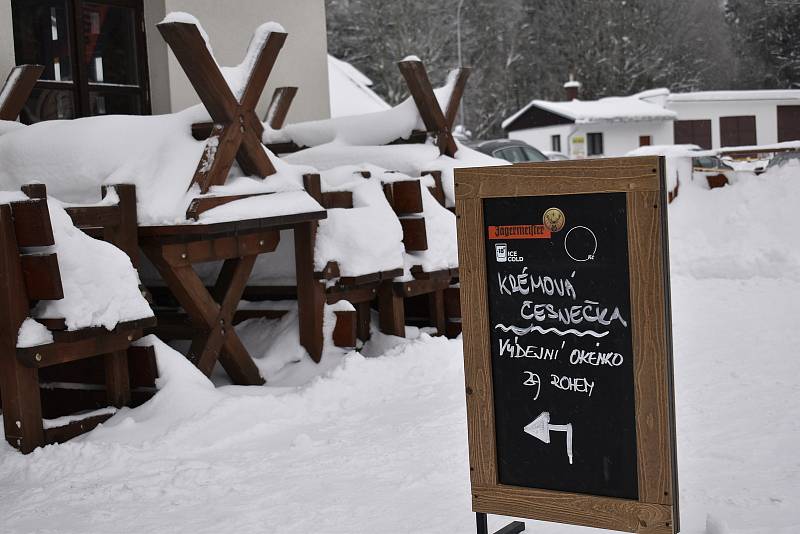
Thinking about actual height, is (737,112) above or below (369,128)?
above

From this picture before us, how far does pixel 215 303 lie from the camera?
262 inches

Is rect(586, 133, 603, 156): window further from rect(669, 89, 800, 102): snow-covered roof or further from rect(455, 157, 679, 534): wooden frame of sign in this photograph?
rect(455, 157, 679, 534): wooden frame of sign

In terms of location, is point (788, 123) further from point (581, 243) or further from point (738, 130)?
point (581, 243)

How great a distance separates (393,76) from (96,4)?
40.2 meters

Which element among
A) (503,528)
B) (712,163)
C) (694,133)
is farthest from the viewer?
(694,133)

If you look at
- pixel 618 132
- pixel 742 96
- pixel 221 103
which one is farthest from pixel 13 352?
pixel 618 132

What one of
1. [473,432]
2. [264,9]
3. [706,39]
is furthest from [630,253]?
[706,39]

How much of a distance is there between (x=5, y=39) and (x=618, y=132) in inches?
1515

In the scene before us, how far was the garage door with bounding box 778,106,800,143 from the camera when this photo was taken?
78.4 ft

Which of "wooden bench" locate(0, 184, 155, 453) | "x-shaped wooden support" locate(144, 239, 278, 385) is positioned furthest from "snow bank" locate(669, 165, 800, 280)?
"wooden bench" locate(0, 184, 155, 453)

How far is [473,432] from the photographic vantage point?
375 centimetres

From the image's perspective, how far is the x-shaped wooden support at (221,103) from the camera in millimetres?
6352

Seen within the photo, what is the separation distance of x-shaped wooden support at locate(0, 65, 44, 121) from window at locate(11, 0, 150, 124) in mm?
1029

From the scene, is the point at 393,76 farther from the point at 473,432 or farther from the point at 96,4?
the point at 473,432
